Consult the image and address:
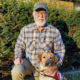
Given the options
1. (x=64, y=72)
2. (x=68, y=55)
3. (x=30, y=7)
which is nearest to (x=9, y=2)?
(x=30, y=7)

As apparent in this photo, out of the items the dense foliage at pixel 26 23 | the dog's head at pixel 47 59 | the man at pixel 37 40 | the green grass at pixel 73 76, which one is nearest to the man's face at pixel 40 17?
the man at pixel 37 40

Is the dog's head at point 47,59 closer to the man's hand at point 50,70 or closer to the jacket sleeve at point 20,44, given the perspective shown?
the man's hand at point 50,70

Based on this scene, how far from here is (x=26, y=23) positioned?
13.4ft

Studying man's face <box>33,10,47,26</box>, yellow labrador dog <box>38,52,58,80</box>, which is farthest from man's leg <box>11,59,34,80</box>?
man's face <box>33,10,47,26</box>

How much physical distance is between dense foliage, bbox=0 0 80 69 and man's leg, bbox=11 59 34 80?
1.67 ft

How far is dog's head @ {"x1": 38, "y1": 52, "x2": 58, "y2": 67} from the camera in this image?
10.4ft

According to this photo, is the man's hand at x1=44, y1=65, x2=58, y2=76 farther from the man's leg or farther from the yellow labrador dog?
the man's leg

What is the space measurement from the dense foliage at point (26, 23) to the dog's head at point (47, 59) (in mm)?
889

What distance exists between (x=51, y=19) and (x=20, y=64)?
1530 millimetres

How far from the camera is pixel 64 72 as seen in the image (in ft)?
16.4

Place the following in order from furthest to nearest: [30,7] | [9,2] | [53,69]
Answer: [30,7], [9,2], [53,69]

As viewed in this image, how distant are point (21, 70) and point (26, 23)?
122cm

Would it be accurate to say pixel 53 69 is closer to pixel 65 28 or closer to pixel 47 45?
pixel 47 45

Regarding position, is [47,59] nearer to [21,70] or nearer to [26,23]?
[21,70]
